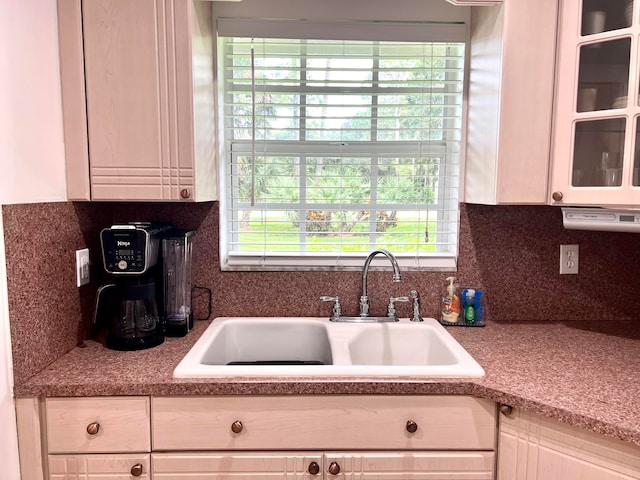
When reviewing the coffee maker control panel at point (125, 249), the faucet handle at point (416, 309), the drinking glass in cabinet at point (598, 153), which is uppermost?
the drinking glass in cabinet at point (598, 153)

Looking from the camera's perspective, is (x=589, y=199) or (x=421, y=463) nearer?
(x=421, y=463)

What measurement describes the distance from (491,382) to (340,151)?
1.06 meters

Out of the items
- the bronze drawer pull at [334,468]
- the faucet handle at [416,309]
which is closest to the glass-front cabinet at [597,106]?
the faucet handle at [416,309]

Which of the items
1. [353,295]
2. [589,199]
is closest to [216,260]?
[353,295]

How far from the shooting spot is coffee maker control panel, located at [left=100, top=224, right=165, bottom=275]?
1.41m

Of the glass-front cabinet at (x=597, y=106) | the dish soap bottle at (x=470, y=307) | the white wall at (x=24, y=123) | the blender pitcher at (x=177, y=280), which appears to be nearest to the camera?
the white wall at (x=24, y=123)

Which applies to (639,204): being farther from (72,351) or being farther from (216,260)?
(72,351)

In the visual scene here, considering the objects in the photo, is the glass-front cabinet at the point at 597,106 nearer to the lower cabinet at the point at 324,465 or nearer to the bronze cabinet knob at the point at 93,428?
the lower cabinet at the point at 324,465

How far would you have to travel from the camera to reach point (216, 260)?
1.81 m

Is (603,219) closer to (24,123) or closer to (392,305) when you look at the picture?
(392,305)

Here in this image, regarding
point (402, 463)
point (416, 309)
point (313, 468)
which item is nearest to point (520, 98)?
point (416, 309)

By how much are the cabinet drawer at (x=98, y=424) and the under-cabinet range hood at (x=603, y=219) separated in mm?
1418

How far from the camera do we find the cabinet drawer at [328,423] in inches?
49.8

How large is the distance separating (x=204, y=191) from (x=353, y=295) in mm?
714
